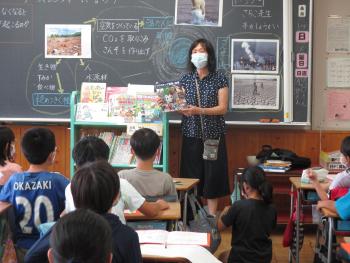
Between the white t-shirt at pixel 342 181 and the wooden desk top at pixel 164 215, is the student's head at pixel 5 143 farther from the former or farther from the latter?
A: the white t-shirt at pixel 342 181

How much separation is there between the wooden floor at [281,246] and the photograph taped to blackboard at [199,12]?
2.12m

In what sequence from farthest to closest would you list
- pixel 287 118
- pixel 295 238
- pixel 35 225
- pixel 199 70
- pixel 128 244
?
pixel 287 118
pixel 199 70
pixel 295 238
pixel 35 225
pixel 128 244

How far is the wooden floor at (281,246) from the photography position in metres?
4.49

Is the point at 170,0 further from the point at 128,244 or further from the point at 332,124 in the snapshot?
the point at 128,244

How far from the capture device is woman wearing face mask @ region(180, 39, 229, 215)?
4.70 m

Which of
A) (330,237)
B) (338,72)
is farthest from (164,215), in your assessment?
(338,72)

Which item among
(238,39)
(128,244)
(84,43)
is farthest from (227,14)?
(128,244)

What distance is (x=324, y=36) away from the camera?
5.30 m

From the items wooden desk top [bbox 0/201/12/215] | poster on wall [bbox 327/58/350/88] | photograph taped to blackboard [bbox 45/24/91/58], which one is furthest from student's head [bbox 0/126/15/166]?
poster on wall [bbox 327/58/350/88]

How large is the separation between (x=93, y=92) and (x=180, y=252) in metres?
3.10

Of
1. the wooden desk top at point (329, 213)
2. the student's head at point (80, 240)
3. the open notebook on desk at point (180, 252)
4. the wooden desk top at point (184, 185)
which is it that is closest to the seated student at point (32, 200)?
the open notebook on desk at point (180, 252)

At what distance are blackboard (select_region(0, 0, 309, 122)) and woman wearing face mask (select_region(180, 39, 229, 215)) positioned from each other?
48 cm

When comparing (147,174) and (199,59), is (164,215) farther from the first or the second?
(199,59)

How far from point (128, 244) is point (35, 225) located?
3.42 feet
